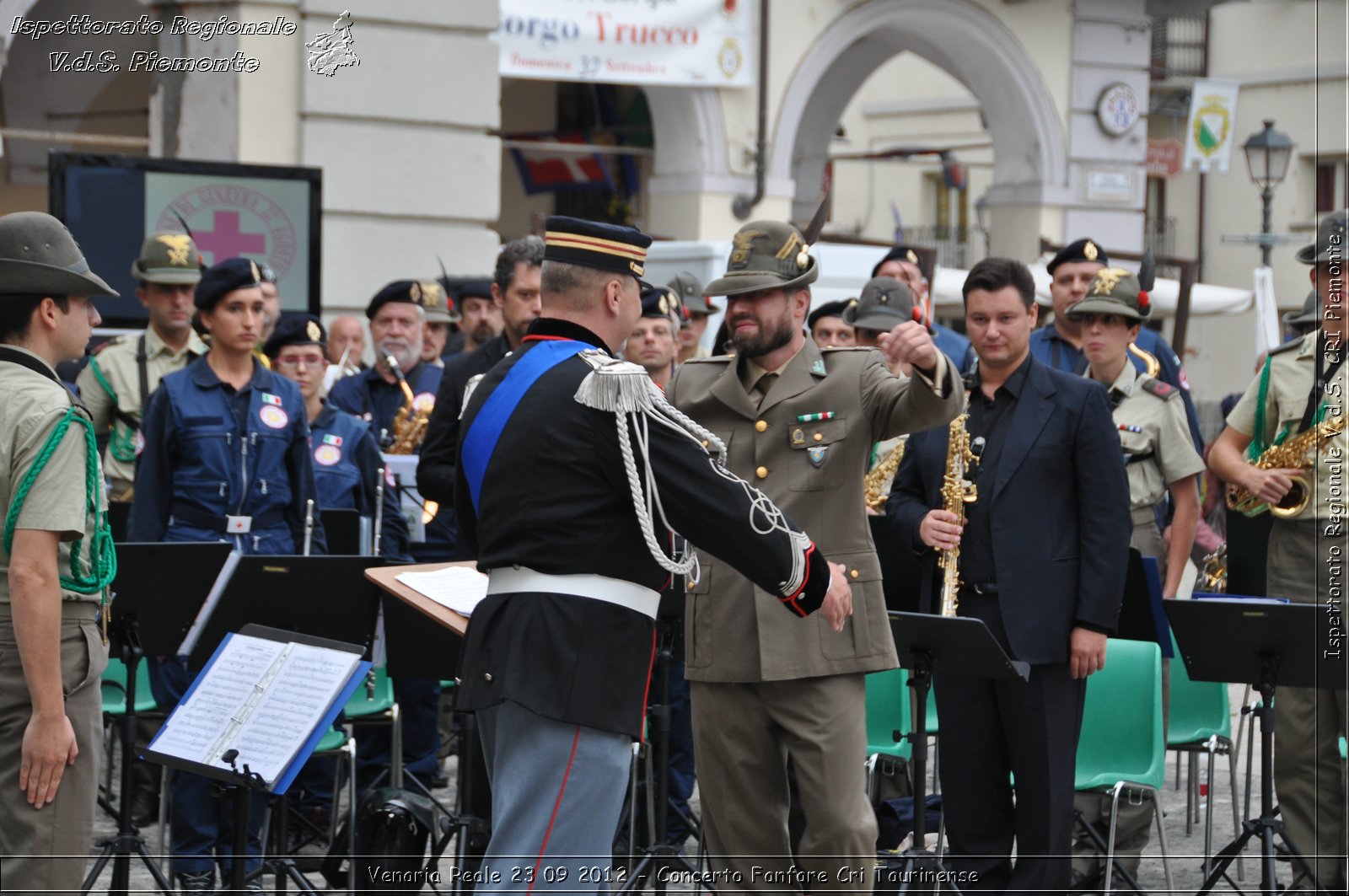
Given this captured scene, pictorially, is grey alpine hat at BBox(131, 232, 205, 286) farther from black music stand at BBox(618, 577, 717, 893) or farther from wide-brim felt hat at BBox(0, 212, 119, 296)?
wide-brim felt hat at BBox(0, 212, 119, 296)

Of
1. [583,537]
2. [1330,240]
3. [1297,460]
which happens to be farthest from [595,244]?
[1297,460]

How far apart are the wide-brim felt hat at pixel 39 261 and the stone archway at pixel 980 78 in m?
16.7

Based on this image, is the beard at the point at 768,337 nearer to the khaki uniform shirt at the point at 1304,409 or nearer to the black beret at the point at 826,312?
the khaki uniform shirt at the point at 1304,409

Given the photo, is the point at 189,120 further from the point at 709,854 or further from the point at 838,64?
the point at 838,64

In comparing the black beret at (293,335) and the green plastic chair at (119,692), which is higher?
the black beret at (293,335)

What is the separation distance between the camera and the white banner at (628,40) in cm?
1819

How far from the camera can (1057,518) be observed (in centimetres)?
598

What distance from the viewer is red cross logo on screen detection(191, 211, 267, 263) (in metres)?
9.73

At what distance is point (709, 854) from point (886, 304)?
3.48m

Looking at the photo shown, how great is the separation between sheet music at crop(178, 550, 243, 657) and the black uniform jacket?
5.26 feet

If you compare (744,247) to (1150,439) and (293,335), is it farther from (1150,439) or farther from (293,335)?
(293,335)

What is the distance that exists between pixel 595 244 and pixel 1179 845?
4521mm

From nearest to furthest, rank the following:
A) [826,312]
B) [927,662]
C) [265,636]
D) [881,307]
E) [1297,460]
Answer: [265,636] < [927,662] < [1297,460] < [881,307] < [826,312]

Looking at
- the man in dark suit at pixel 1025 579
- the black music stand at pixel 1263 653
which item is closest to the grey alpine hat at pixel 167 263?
the man in dark suit at pixel 1025 579
